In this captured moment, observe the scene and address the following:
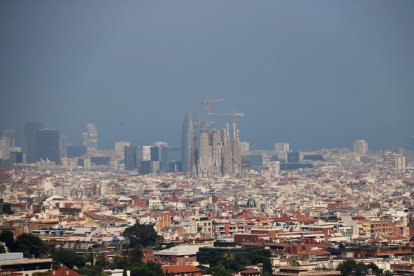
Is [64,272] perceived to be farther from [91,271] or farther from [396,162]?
[396,162]

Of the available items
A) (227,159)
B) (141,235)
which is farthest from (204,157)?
(141,235)

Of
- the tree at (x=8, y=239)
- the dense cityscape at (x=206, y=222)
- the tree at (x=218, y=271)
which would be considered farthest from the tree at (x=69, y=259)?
the tree at (x=218, y=271)

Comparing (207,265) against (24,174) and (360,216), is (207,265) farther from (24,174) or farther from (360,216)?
(24,174)

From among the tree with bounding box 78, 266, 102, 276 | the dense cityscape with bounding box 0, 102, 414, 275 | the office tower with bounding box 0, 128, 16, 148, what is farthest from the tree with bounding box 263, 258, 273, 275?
the office tower with bounding box 0, 128, 16, 148

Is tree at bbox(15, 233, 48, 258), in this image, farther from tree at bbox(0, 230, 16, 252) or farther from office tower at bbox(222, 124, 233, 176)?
office tower at bbox(222, 124, 233, 176)

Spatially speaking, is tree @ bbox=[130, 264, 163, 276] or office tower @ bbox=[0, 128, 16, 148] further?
office tower @ bbox=[0, 128, 16, 148]
